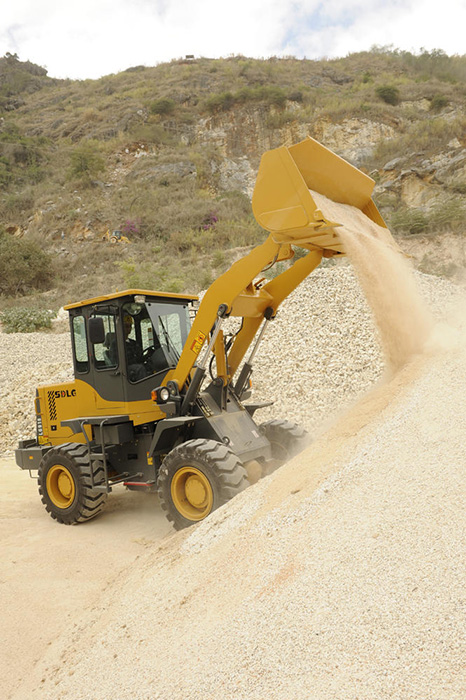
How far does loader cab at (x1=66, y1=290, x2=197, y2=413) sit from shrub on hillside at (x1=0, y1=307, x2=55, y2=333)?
42.7ft

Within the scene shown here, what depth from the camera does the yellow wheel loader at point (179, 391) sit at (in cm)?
518

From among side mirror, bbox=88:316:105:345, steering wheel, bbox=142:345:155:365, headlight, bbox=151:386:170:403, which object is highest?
side mirror, bbox=88:316:105:345

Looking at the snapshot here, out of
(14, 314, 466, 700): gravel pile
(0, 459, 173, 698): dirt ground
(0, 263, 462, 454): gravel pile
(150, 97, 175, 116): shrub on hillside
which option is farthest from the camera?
(150, 97, 175, 116): shrub on hillside

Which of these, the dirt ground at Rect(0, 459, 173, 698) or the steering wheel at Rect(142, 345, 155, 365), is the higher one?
the steering wheel at Rect(142, 345, 155, 365)

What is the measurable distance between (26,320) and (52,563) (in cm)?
1495

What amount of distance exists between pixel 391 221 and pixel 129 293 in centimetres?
1496

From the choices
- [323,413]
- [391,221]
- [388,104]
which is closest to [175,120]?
[388,104]

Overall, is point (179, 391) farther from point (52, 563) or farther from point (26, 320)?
point (26, 320)

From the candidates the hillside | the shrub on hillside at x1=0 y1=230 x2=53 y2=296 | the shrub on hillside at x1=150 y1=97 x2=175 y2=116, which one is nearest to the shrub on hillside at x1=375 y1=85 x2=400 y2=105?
the hillside

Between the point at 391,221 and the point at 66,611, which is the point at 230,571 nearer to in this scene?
the point at 66,611

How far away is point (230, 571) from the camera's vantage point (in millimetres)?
3344

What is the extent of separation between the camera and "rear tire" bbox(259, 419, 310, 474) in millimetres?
6414

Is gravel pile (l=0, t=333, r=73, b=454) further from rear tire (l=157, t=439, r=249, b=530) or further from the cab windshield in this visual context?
rear tire (l=157, t=439, r=249, b=530)

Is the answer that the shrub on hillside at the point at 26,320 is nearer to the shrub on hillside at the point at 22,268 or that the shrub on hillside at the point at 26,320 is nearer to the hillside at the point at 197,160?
the hillside at the point at 197,160
